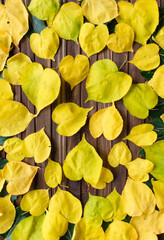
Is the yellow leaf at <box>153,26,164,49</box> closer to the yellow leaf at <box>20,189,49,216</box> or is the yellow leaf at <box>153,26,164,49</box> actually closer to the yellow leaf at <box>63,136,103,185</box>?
the yellow leaf at <box>63,136,103,185</box>

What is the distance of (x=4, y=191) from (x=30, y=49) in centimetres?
28

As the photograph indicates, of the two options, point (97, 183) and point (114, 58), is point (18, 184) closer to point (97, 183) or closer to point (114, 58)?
point (97, 183)

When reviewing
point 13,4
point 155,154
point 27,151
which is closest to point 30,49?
point 13,4

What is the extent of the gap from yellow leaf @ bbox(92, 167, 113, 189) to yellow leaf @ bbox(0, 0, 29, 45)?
0.29 m

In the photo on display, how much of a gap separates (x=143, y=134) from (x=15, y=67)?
0.89 feet

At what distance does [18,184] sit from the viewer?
43 cm

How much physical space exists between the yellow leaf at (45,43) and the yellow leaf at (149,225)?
343 mm

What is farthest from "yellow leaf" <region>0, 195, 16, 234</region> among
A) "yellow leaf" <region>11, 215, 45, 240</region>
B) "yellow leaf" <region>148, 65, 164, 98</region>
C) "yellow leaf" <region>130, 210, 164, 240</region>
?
"yellow leaf" <region>148, 65, 164, 98</region>

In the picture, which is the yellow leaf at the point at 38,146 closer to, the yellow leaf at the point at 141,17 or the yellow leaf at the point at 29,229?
the yellow leaf at the point at 29,229

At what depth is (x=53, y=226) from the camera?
417mm

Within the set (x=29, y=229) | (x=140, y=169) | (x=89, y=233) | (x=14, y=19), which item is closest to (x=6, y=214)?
(x=29, y=229)

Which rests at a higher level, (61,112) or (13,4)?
(13,4)

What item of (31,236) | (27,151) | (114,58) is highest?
(114,58)

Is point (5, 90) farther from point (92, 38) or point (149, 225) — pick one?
point (149, 225)
